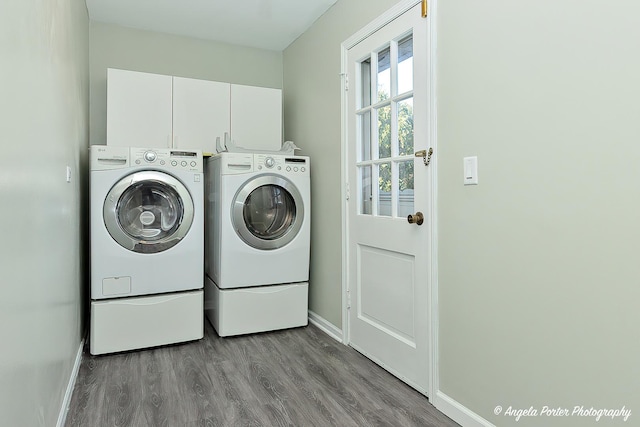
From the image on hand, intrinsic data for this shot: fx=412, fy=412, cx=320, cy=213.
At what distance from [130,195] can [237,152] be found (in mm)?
781

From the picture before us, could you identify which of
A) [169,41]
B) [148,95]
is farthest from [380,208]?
[169,41]

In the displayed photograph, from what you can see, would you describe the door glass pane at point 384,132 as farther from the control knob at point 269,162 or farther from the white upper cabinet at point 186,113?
the white upper cabinet at point 186,113

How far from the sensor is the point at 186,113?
3238 millimetres

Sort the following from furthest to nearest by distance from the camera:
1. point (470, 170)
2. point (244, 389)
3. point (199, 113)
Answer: point (199, 113) → point (244, 389) → point (470, 170)

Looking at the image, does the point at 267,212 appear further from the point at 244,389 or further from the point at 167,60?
the point at 167,60

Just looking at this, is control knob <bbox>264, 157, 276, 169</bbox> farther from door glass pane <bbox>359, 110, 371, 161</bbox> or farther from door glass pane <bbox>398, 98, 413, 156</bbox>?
door glass pane <bbox>398, 98, 413, 156</bbox>

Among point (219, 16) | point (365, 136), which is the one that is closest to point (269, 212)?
point (365, 136)

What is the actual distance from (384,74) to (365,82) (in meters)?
0.22

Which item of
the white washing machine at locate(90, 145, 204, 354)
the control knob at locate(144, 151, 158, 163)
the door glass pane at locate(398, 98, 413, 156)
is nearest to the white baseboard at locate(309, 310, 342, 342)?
the white washing machine at locate(90, 145, 204, 354)

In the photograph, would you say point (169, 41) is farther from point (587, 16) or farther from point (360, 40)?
point (587, 16)

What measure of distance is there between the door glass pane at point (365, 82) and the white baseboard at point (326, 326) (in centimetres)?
154

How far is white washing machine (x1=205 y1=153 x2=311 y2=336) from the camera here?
2.87m

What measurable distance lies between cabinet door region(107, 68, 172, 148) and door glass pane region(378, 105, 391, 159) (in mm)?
1695

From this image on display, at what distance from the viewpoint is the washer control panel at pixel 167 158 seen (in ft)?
8.68
